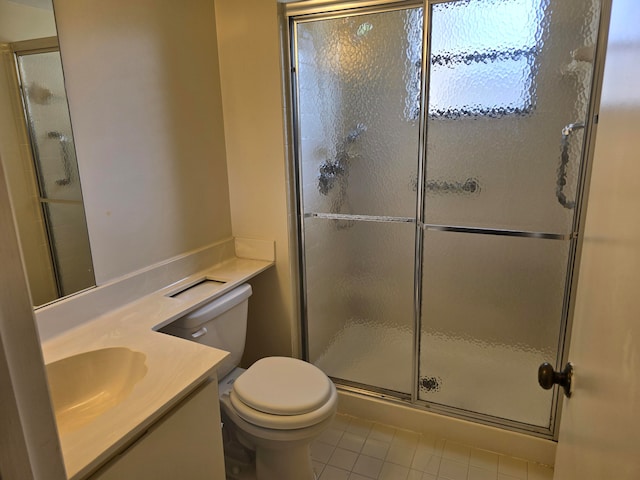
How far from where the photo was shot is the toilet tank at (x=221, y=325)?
1652 millimetres

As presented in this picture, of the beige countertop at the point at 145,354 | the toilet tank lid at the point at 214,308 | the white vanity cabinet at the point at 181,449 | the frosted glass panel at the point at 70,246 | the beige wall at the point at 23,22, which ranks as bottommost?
the white vanity cabinet at the point at 181,449

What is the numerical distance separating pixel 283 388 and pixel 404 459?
2.53 ft

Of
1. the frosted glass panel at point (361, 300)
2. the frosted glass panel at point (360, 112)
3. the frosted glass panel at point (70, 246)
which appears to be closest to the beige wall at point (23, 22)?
the frosted glass panel at point (70, 246)

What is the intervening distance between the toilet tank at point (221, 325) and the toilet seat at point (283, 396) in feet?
0.51

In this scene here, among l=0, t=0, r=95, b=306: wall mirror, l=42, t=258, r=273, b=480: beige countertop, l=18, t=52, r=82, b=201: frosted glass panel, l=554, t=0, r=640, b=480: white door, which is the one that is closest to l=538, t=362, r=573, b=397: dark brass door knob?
l=554, t=0, r=640, b=480: white door

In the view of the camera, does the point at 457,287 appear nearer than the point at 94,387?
No

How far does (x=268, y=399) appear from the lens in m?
1.59

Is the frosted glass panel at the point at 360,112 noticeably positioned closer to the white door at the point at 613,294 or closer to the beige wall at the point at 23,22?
the beige wall at the point at 23,22

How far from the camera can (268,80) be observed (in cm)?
199

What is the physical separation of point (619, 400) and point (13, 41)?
1663 mm

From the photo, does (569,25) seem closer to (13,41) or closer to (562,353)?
(562,353)

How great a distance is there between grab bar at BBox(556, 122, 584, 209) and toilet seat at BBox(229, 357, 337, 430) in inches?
47.4

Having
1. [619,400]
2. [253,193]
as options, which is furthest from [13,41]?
[619,400]

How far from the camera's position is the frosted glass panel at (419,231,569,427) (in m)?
1.86
